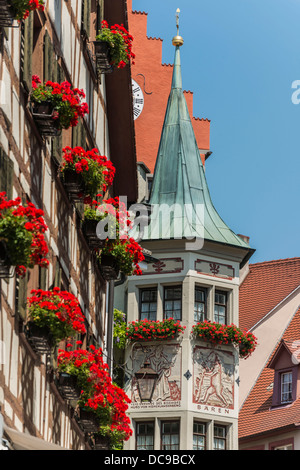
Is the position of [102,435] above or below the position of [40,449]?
above

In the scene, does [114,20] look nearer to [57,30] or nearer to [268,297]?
[57,30]

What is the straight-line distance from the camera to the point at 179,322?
27.7 meters

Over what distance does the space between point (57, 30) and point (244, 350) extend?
42.3 ft

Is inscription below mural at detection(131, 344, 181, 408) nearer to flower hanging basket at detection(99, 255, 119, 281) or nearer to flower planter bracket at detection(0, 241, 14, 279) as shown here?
flower hanging basket at detection(99, 255, 119, 281)

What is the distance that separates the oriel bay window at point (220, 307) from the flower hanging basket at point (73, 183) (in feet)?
39.4

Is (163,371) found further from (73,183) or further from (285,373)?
(73,183)

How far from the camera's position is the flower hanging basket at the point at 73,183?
16.5 meters

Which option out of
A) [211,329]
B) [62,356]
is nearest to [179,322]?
[211,329]

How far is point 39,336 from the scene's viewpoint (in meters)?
14.0

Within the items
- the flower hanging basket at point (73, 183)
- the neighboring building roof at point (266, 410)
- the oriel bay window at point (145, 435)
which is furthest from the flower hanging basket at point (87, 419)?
the neighboring building roof at point (266, 410)

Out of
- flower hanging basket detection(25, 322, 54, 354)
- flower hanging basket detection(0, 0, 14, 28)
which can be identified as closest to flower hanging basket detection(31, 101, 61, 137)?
flower hanging basket detection(0, 0, 14, 28)

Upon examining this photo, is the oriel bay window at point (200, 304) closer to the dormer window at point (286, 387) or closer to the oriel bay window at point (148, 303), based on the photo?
the oriel bay window at point (148, 303)

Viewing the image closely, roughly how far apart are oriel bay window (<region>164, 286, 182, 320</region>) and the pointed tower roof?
3.73 feet

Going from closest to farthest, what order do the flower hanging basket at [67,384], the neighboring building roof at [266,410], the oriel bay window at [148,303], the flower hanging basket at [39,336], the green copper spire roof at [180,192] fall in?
the flower hanging basket at [39,336] → the flower hanging basket at [67,384] → the oriel bay window at [148,303] → the green copper spire roof at [180,192] → the neighboring building roof at [266,410]
